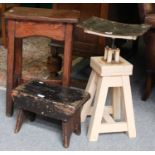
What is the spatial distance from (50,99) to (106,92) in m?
0.29

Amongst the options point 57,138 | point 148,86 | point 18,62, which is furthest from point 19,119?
point 148,86

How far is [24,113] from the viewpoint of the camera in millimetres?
1729

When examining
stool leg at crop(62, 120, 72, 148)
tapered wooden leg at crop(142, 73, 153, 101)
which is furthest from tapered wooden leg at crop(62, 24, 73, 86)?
tapered wooden leg at crop(142, 73, 153, 101)

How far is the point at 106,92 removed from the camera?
5.24ft

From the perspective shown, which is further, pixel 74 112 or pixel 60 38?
pixel 60 38

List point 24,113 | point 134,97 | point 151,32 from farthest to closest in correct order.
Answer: point 134,97
point 151,32
point 24,113

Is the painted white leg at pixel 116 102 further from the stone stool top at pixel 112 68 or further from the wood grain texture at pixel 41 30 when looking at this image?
the wood grain texture at pixel 41 30

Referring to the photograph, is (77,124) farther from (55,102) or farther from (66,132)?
(55,102)

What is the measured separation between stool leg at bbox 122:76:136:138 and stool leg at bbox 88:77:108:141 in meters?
0.10

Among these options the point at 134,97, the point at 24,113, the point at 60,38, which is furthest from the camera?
the point at 134,97

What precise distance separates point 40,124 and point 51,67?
56cm
